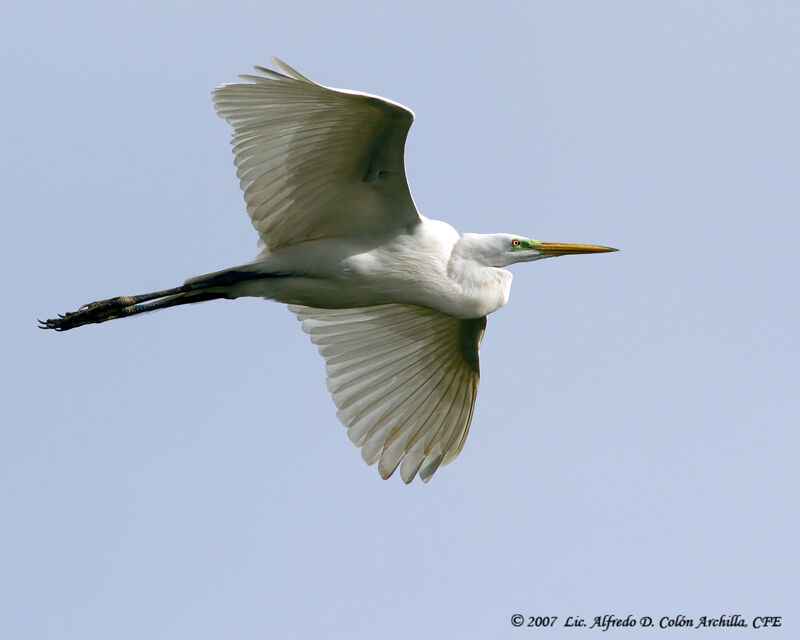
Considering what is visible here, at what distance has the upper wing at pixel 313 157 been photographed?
8.04 meters

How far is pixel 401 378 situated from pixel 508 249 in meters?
1.74

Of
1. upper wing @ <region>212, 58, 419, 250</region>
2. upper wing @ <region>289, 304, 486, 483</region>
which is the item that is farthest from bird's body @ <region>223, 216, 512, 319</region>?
upper wing @ <region>289, 304, 486, 483</region>

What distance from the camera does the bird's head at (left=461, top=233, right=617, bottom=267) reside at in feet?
30.7

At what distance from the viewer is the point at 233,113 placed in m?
8.20

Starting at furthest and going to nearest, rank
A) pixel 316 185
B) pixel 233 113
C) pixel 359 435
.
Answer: pixel 359 435 < pixel 316 185 < pixel 233 113

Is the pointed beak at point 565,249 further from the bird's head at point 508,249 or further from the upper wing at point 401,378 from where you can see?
the upper wing at point 401,378

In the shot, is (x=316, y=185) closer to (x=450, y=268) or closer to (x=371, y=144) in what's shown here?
(x=371, y=144)

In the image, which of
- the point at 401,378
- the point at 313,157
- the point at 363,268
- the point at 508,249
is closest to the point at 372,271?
the point at 363,268

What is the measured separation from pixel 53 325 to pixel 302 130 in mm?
2553

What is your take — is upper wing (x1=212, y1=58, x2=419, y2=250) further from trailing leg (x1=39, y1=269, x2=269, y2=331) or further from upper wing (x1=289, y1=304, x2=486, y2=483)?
upper wing (x1=289, y1=304, x2=486, y2=483)

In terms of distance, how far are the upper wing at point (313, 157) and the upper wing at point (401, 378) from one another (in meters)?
1.62

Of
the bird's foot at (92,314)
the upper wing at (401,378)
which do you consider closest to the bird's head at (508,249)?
the upper wing at (401,378)

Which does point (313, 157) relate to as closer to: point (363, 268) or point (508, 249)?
point (363, 268)

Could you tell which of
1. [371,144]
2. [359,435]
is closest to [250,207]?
[371,144]
